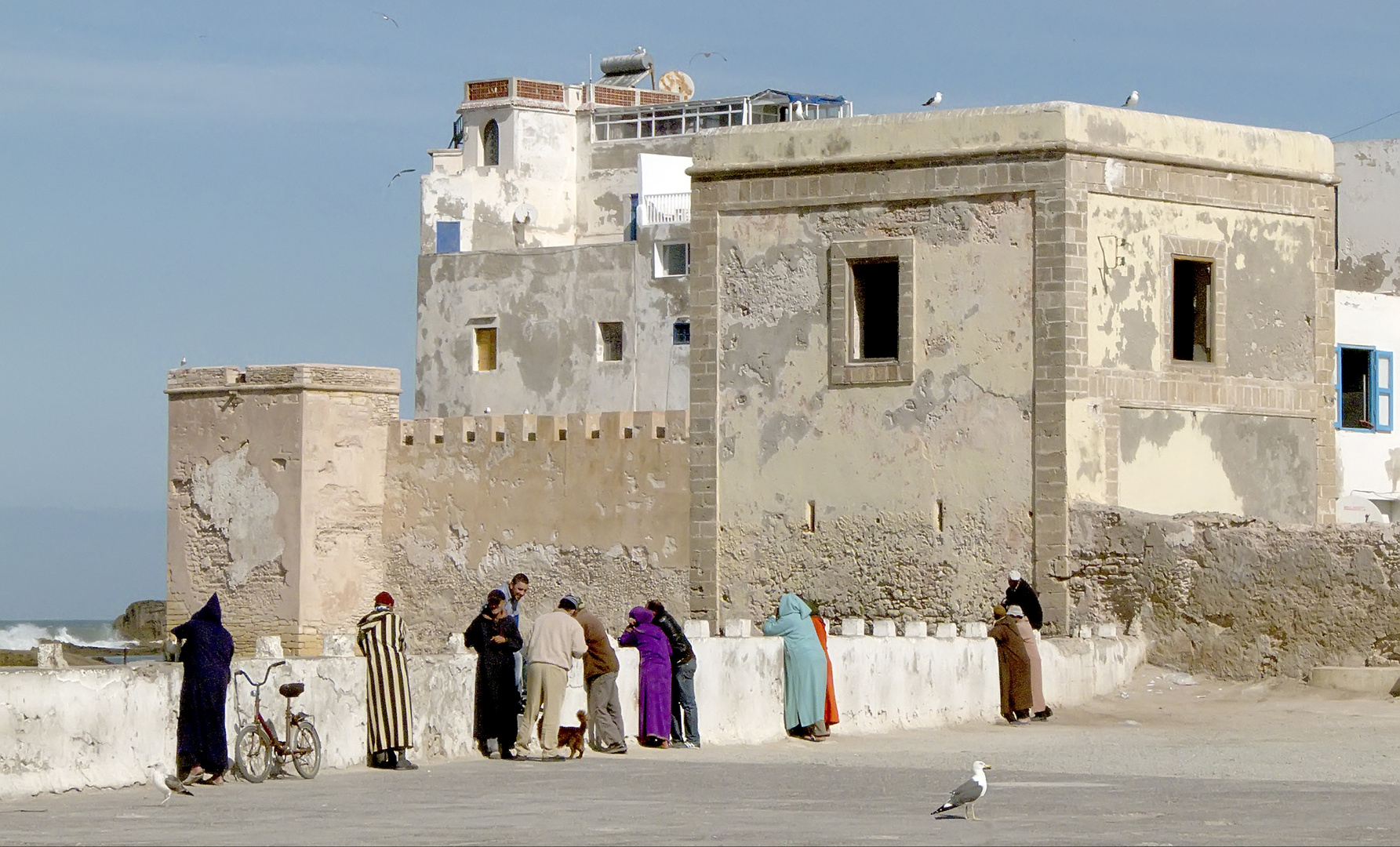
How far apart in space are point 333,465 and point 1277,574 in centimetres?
1396

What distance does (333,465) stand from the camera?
30641 millimetres

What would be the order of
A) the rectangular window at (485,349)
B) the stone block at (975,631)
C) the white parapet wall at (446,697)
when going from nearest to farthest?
the white parapet wall at (446,697), the stone block at (975,631), the rectangular window at (485,349)

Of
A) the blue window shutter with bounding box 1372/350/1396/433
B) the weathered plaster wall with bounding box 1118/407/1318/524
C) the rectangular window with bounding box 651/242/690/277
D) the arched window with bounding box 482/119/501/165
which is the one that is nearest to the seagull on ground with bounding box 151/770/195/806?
the weathered plaster wall with bounding box 1118/407/1318/524

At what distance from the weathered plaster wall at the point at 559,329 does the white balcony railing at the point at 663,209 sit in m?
1.15

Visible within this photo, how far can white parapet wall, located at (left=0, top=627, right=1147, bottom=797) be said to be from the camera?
11.8m

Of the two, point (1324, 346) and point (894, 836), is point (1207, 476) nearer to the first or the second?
point (1324, 346)

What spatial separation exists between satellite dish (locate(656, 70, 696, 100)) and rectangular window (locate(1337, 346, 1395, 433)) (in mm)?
24344

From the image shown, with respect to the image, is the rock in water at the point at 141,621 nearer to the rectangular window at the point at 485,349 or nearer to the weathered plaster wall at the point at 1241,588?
the rectangular window at the point at 485,349

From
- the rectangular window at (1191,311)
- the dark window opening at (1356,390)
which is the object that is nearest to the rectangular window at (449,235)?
the dark window opening at (1356,390)

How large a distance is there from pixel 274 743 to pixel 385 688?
3.10 feet

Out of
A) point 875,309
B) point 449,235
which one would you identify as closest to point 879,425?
point 875,309

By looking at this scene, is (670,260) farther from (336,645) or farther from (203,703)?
(203,703)

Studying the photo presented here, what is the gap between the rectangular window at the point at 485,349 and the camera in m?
45.3

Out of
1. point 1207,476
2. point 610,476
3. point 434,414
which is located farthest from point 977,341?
point 434,414
